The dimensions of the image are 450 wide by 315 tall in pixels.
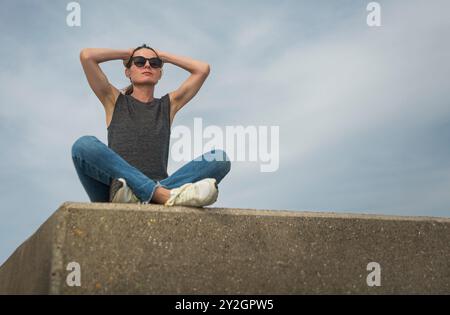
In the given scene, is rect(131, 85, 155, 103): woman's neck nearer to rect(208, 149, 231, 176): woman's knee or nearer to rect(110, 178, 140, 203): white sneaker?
rect(208, 149, 231, 176): woman's knee

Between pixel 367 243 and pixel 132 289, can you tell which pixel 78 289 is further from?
pixel 367 243

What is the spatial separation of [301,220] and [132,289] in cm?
118

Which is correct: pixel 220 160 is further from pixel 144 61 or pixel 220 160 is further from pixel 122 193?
pixel 144 61

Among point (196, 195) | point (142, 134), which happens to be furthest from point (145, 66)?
point (196, 195)

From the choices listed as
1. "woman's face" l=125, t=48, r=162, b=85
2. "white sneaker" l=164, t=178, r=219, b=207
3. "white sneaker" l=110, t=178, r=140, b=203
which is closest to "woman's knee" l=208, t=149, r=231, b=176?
"white sneaker" l=164, t=178, r=219, b=207

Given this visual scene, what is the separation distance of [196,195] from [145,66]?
1833mm

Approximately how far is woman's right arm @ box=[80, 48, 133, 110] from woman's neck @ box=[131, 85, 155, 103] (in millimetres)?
188

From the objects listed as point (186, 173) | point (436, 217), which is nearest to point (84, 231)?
point (186, 173)

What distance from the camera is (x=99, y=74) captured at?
4.66 meters

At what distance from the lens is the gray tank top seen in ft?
14.2

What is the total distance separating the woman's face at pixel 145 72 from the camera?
477 cm

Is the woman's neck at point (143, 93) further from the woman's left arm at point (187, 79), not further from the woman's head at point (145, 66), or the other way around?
the woman's left arm at point (187, 79)

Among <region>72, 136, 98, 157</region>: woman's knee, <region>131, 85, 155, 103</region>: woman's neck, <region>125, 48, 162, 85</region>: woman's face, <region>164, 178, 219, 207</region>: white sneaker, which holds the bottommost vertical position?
<region>164, 178, 219, 207</region>: white sneaker

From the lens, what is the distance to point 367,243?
12.0 ft
